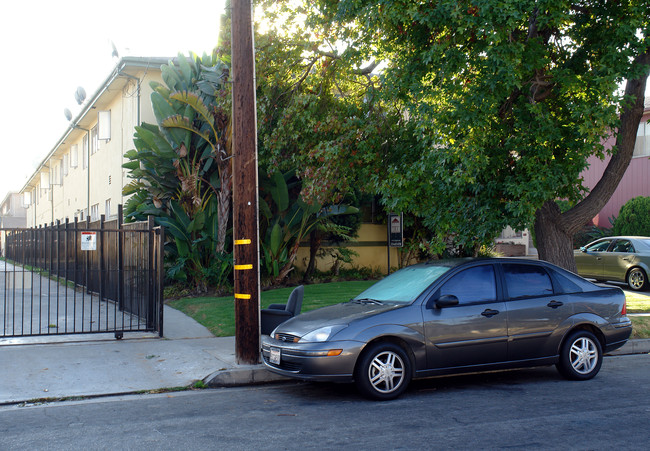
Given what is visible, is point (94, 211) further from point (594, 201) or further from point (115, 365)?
point (594, 201)

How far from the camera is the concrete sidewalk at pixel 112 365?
24.6ft

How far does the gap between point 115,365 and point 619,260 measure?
14583 millimetres

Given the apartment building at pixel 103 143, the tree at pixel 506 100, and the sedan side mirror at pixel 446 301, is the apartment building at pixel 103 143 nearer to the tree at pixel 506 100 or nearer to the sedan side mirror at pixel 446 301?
the tree at pixel 506 100

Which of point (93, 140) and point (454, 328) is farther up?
point (93, 140)

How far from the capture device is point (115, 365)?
8.52 meters

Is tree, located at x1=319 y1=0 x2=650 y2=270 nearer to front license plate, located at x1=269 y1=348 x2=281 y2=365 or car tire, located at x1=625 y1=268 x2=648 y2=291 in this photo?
front license plate, located at x1=269 y1=348 x2=281 y2=365

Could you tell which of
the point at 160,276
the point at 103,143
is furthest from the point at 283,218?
the point at 103,143

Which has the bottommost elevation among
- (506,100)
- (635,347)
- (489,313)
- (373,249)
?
(635,347)

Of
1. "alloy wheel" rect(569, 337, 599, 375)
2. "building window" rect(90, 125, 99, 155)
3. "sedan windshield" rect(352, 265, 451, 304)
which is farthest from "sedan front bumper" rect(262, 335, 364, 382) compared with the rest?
"building window" rect(90, 125, 99, 155)

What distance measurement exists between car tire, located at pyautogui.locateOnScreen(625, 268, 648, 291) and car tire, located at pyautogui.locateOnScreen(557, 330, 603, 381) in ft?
34.3

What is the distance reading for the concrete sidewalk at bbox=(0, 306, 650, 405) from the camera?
749 cm

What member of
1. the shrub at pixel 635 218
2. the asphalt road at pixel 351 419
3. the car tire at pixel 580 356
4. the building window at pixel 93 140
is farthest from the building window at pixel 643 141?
the building window at pixel 93 140

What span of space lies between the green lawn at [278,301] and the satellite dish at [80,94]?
→ 12.9 metres

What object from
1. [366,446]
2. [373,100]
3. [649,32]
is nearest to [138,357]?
[366,446]
